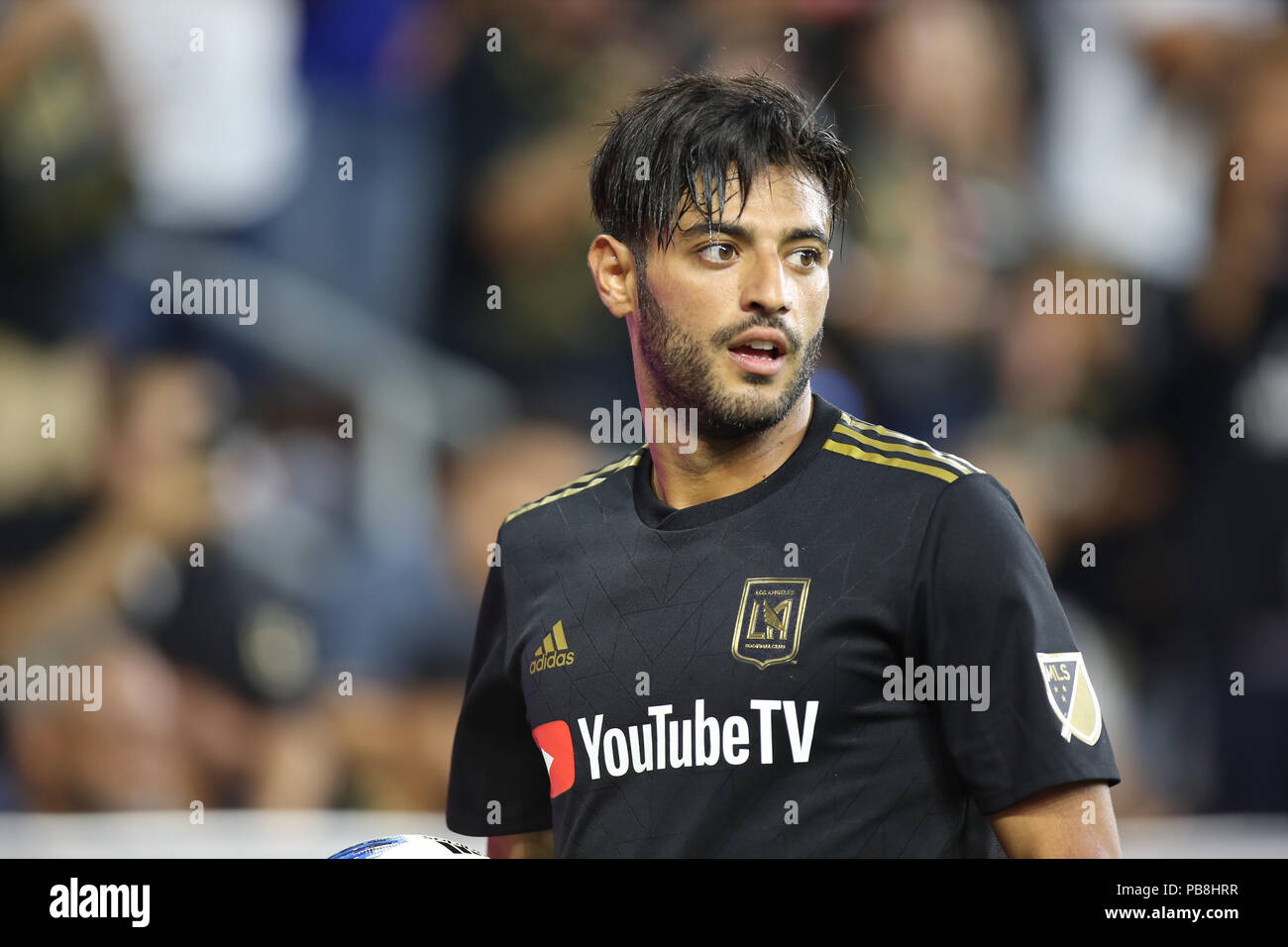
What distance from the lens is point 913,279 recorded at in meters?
6.00

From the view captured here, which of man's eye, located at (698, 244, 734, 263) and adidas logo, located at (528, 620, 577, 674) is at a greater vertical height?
man's eye, located at (698, 244, 734, 263)

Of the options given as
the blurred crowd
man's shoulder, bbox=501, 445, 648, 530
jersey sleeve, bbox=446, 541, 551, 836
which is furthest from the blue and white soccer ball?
the blurred crowd

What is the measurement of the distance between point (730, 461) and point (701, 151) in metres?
0.55

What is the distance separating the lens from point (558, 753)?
2.55 meters

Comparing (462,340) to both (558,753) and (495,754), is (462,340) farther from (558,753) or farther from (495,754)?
(558,753)

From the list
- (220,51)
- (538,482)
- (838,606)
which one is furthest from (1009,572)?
(220,51)

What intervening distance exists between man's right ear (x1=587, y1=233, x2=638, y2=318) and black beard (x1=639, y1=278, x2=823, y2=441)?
2.9 inches

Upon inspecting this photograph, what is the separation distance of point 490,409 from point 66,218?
2071 millimetres

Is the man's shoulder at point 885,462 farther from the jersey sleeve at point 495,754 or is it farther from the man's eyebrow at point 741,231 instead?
the jersey sleeve at point 495,754

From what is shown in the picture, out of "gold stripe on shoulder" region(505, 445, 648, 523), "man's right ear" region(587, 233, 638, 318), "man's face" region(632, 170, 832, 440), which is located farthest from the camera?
"gold stripe on shoulder" region(505, 445, 648, 523)

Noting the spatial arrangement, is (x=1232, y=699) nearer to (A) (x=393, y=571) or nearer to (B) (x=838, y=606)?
(A) (x=393, y=571)

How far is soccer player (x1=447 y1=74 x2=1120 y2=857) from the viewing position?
218 centimetres

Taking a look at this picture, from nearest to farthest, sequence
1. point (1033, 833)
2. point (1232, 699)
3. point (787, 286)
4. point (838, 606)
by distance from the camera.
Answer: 1. point (1033, 833)
2. point (838, 606)
3. point (787, 286)
4. point (1232, 699)

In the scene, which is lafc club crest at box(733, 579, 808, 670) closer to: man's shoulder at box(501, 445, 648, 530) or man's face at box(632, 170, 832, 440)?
man's face at box(632, 170, 832, 440)
